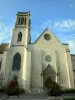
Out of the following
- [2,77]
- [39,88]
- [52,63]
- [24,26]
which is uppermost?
[24,26]

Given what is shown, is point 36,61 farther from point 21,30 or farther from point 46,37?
point 21,30

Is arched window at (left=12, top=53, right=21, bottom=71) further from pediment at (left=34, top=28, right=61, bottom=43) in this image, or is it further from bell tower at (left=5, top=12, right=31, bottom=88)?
pediment at (left=34, top=28, right=61, bottom=43)

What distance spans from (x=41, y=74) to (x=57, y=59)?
17.7 feet

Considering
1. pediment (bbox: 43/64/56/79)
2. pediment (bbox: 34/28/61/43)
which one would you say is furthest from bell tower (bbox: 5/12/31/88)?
pediment (bbox: 43/64/56/79)

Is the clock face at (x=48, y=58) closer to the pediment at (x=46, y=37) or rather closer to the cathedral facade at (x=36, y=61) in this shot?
the cathedral facade at (x=36, y=61)

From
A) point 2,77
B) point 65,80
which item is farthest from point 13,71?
point 65,80

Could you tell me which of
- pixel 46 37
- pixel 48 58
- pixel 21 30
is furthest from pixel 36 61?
pixel 21 30

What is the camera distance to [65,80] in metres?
31.4

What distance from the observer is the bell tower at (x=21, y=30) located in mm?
35250

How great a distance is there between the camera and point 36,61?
109ft

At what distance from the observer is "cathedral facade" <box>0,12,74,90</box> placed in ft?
101

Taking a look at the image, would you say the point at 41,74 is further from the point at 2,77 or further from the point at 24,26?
the point at 24,26

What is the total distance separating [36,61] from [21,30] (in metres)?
9.55

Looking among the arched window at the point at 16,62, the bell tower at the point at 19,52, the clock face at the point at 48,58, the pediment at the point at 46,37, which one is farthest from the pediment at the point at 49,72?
the pediment at the point at 46,37
